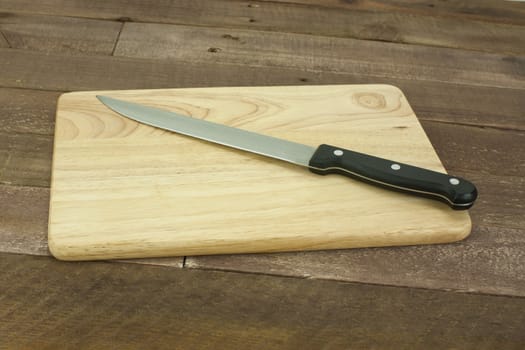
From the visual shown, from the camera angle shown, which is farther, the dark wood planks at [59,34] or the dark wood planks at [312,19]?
the dark wood planks at [312,19]

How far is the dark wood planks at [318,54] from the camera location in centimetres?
116

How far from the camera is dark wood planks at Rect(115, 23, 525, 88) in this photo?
1160 mm

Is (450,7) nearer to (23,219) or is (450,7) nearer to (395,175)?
(395,175)

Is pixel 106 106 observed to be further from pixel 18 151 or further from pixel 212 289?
pixel 212 289

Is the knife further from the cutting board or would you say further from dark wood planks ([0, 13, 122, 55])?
dark wood planks ([0, 13, 122, 55])

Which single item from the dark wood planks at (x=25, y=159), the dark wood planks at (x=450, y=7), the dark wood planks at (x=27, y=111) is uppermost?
the dark wood planks at (x=450, y=7)

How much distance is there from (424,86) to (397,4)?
37 cm

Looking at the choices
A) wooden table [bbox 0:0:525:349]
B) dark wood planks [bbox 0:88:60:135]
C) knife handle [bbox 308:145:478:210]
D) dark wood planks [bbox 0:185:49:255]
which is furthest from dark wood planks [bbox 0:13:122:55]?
knife handle [bbox 308:145:478:210]

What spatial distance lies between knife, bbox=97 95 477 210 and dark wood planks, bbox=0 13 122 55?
293 mm

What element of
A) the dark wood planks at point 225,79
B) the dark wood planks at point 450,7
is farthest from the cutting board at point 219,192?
the dark wood planks at point 450,7

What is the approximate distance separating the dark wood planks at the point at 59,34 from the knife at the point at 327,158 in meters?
0.29

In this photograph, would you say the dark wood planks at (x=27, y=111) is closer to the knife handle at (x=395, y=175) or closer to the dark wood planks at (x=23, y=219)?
the dark wood planks at (x=23, y=219)

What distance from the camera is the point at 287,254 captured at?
764 mm

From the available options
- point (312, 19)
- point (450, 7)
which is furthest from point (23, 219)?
point (450, 7)
